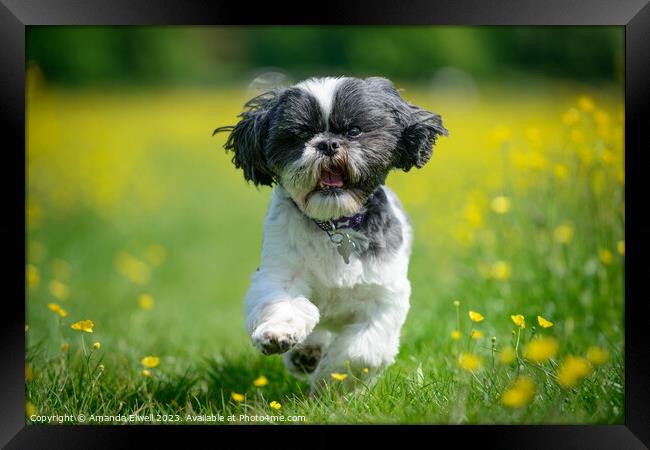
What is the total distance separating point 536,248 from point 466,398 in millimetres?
2620

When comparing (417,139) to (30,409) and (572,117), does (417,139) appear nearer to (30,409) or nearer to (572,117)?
(572,117)

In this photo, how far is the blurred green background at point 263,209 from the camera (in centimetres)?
431

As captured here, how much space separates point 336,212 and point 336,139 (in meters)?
0.34

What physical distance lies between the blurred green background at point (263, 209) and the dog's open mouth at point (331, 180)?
3.24ft

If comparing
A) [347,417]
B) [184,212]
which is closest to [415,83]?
[184,212]

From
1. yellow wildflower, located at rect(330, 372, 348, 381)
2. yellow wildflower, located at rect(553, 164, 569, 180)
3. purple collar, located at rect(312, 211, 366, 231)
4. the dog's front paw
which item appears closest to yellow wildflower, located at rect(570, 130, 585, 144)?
yellow wildflower, located at rect(553, 164, 569, 180)

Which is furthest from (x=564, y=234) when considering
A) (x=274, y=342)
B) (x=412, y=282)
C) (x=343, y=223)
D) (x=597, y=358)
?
(x=274, y=342)

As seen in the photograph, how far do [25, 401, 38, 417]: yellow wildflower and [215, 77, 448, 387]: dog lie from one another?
1037 millimetres

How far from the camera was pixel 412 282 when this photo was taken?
6992mm

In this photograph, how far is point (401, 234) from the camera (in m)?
4.34

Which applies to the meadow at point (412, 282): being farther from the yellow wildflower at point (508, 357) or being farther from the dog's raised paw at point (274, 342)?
the dog's raised paw at point (274, 342)

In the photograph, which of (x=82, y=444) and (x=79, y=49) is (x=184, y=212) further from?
(x=82, y=444)

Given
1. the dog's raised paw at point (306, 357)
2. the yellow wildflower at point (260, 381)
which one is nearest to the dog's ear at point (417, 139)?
the dog's raised paw at point (306, 357)

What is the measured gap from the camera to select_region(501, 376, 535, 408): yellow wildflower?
11.3ft
